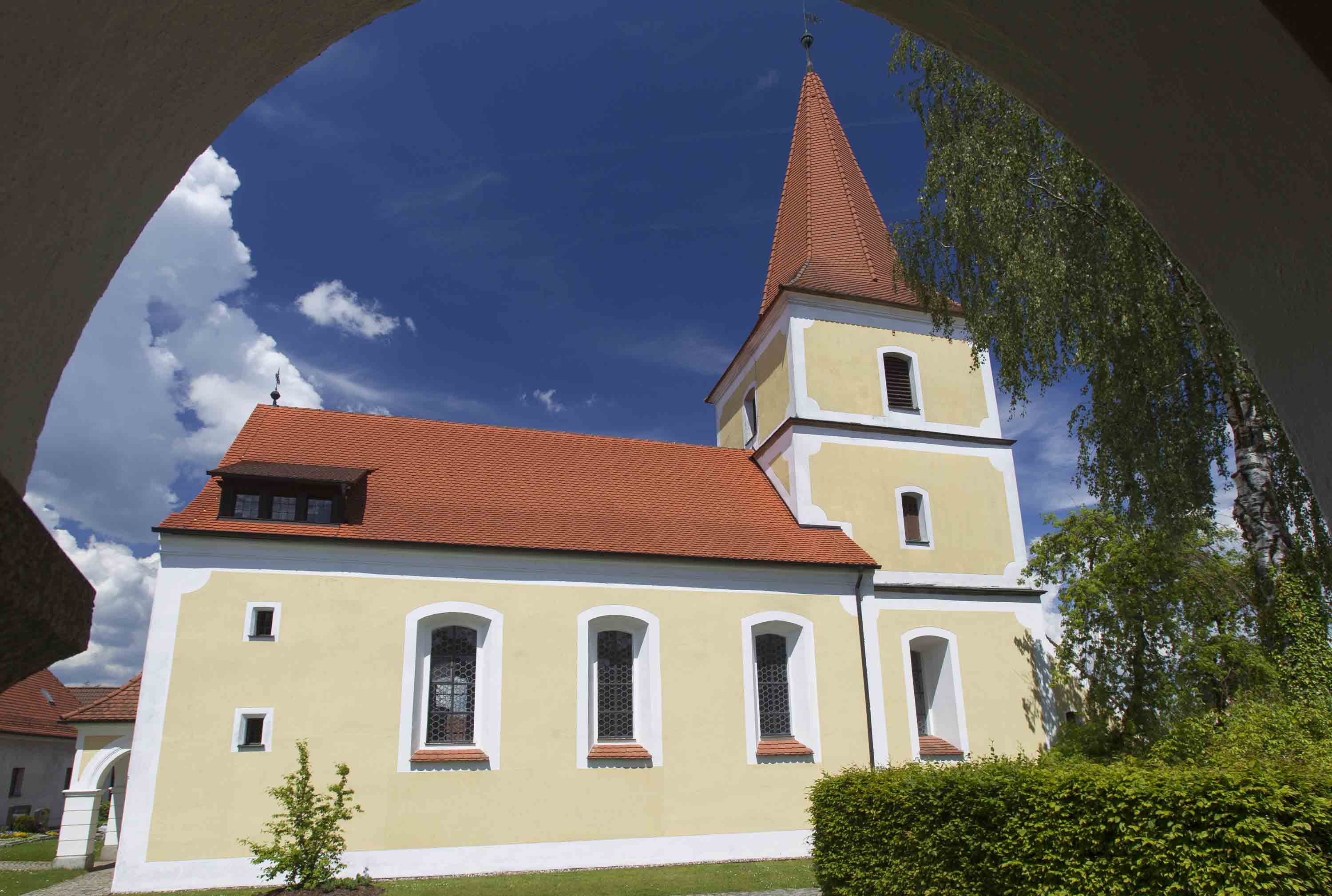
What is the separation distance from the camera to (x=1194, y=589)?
16.9 meters

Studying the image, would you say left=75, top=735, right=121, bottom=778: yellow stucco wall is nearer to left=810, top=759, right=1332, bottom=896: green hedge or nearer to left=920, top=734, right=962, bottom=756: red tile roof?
left=810, top=759, right=1332, bottom=896: green hedge

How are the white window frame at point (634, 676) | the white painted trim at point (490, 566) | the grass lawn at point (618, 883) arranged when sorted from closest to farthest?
the grass lawn at point (618, 883) < the white painted trim at point (490, 566) < the white window frame at point (634, 676)

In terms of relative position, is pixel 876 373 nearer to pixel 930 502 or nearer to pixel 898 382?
pixel 898 382

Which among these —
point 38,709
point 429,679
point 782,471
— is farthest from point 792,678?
point 38,709

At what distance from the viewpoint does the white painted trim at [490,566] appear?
14227mm

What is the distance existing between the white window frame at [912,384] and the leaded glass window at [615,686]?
8273mm

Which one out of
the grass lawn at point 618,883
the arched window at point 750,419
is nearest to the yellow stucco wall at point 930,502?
the arched window at point 750,419

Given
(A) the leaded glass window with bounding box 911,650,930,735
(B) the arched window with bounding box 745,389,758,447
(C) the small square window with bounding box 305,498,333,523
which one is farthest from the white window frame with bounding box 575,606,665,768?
(B) the arched window with bounding box 745,389,758,447

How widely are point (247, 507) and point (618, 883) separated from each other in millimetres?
8705

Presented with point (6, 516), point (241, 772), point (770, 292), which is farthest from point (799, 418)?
point (6, 516)

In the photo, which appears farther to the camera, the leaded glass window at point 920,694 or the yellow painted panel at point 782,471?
the yellow painted panel at point 782,471

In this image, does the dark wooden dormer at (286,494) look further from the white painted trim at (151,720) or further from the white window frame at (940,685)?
the white window frame at (940,685)

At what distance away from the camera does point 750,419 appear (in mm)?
22469

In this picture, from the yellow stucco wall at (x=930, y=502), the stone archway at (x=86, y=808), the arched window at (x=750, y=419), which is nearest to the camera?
the stone archway at (x=86, y=808)
